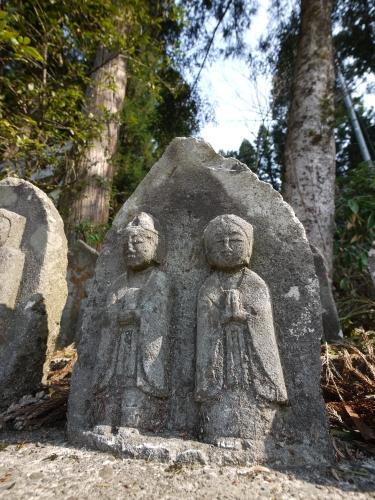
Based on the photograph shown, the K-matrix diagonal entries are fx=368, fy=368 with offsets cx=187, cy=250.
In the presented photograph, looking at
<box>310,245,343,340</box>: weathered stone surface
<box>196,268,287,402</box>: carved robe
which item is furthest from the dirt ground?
<box>310,245,343,340</box>: weathered stone surface

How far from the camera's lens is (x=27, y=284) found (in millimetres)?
3232

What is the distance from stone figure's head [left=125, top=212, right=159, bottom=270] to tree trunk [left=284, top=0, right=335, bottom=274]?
9.54 ft

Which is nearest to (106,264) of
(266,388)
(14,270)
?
(14,270)

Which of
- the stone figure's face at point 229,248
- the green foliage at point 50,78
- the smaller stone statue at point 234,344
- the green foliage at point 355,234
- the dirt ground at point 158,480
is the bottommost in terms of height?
the dirt ground at point 158,480

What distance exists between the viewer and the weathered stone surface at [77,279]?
525 cm

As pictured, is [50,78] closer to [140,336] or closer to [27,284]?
[27,284]

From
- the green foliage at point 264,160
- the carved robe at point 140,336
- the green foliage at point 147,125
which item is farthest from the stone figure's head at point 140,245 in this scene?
the green foliage at point 264,160

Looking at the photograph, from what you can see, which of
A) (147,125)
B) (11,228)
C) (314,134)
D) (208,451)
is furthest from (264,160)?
(208,451)

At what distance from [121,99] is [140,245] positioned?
18.6 ft

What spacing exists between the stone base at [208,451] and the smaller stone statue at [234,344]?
79mm

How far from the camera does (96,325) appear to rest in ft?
8.85

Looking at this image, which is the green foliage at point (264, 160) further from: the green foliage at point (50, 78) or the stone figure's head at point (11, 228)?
the stone figure's head at point (11, 228)

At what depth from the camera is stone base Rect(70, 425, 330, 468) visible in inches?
76.2

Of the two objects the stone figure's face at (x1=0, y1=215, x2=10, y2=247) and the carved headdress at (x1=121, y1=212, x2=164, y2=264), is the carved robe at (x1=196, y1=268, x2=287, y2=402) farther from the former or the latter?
the stone figure's face at (x1=0, y1=215, x2=10, y2=247)
